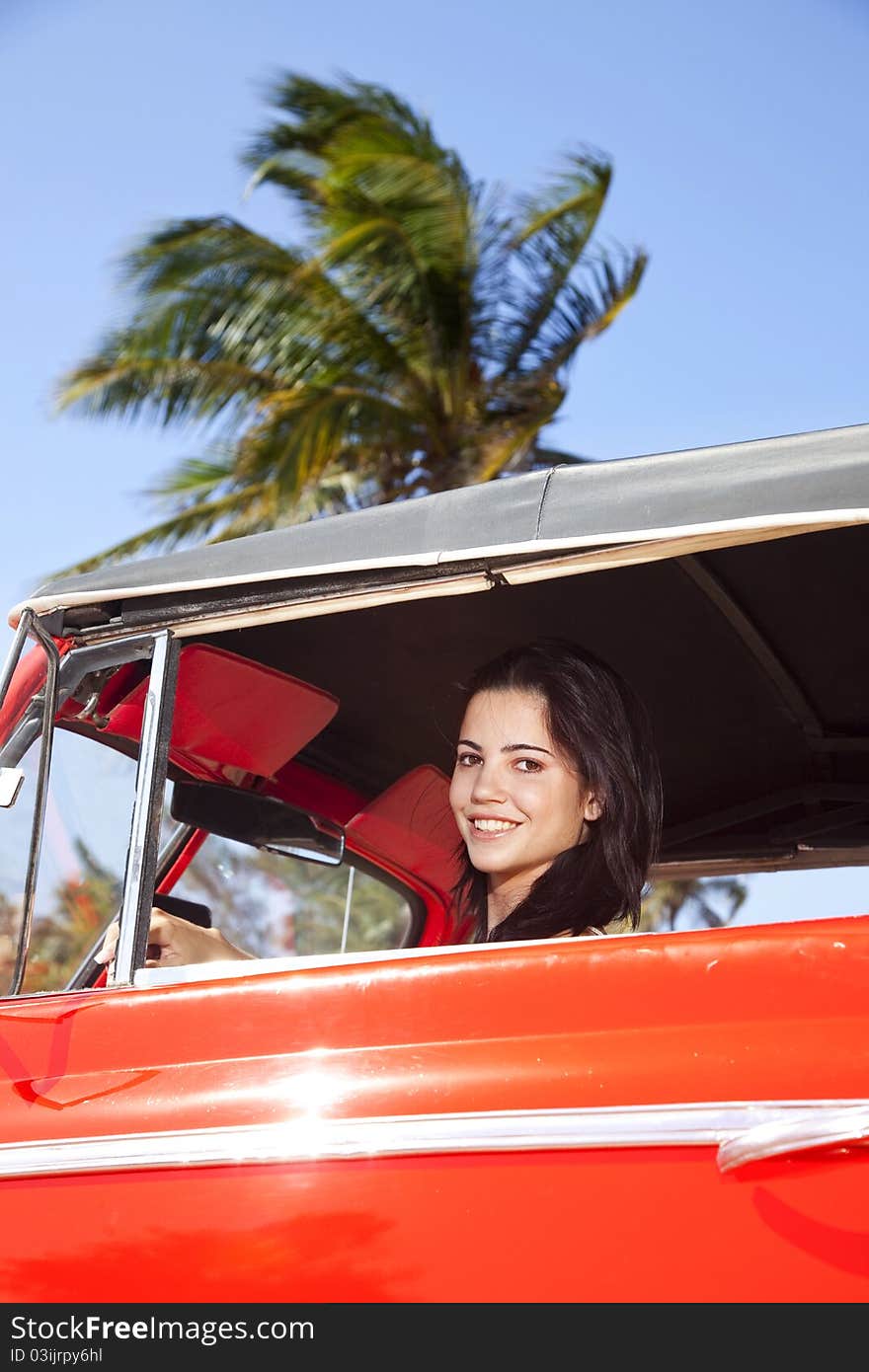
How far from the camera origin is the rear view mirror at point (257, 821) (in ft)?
10.0

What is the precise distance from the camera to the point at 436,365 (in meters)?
11.7

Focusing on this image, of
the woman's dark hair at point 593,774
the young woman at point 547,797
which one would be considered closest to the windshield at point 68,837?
the young woman at point 547,797

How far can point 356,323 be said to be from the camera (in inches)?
463

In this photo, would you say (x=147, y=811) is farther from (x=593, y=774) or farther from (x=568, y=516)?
(x=593, y=774)

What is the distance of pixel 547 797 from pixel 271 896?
93 cm

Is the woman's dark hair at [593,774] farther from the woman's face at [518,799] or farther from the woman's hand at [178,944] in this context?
the woman's hand at [178,944]

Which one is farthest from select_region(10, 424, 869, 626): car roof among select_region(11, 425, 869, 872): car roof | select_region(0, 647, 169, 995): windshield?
select_region(0, 647, 169, 995): windshield

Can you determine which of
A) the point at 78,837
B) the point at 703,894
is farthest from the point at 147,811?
the point at 703,894

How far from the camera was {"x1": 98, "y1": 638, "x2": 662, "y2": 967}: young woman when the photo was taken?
2.54 m

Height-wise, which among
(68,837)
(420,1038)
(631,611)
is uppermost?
(631,611)

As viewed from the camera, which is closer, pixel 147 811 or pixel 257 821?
pixel 147 811

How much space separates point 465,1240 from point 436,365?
1073cm
